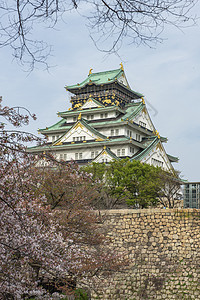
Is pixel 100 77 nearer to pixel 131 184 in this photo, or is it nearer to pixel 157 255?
pixel 131 184

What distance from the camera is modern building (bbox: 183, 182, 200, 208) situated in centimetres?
1702

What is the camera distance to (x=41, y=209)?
9266 mm

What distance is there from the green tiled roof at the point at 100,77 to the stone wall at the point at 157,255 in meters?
27.2

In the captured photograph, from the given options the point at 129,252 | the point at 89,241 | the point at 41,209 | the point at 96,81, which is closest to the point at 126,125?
the point at 96,81

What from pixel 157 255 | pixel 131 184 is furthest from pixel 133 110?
pixel 157 255

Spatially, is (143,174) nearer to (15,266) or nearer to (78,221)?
(78,221)

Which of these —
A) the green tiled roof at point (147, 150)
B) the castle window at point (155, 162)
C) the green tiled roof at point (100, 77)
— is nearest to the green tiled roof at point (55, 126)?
the green tiled roof at point (100, 77)

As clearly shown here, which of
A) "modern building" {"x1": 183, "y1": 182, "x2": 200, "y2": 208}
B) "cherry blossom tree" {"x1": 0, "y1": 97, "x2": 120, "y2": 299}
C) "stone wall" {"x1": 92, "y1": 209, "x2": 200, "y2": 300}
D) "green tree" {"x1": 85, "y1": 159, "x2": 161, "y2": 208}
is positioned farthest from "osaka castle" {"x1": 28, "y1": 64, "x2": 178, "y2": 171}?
"cherry blossom tree" {"x1": 0, "y1": 97, "x2": 120, "y2": 299}

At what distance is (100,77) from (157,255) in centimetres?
3051

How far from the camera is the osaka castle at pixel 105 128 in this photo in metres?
36.2

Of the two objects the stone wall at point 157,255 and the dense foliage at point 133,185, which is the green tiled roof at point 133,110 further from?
the stone wall at point 157,255

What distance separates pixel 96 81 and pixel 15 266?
36138 millimetres

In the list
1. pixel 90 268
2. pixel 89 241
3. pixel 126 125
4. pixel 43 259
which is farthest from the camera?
pixel 126 125

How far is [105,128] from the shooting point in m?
38.8
